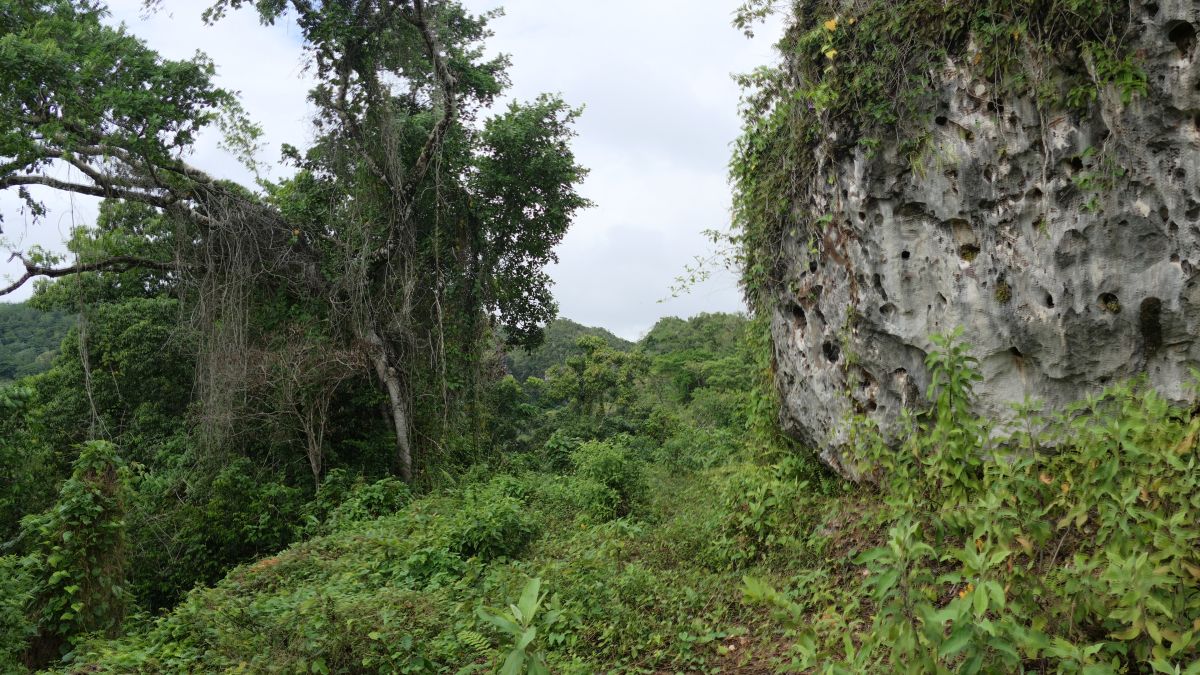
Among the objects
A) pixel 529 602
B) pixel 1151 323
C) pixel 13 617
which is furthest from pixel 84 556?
pixel 1151 323

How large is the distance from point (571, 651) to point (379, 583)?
2.42m

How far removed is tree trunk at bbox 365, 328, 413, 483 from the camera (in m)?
12.0

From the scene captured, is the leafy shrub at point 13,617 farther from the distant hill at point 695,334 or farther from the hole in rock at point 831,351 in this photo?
the distant hill at point 695,334

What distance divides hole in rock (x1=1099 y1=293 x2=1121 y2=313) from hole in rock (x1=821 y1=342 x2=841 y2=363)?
1.96 metres

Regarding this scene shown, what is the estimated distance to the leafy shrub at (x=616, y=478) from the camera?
8.64 metres

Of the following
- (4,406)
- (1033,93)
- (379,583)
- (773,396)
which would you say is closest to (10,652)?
(379,583)

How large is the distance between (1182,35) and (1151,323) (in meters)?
1.62

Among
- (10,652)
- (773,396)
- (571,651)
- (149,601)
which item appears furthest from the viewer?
(149,601)

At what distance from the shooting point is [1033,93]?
15.5 feet

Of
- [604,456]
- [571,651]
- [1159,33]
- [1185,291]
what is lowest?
[571,651]

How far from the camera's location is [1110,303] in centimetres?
446

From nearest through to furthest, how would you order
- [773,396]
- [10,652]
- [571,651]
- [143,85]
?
[571,651] < [10,652] < [773,396] < [143,85]

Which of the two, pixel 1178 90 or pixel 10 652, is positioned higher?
pixel 1178 90

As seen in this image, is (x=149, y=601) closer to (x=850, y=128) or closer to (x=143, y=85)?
(x=143, y=85)
